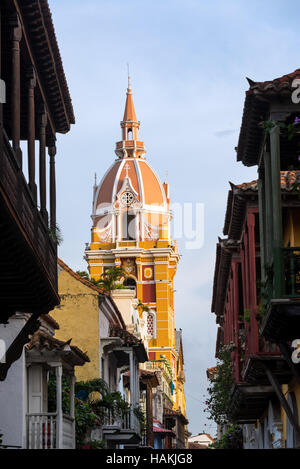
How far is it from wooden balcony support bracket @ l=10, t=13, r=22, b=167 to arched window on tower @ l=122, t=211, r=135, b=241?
88.1 metres

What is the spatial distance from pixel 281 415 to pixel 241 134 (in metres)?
7.30

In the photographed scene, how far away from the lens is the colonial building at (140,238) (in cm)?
9881

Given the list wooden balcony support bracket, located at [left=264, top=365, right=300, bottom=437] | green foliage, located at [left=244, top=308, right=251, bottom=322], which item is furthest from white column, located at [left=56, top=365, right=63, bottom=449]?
wooden balcony support bracket, located at [left=264, top=365, right=300, bottom=437]

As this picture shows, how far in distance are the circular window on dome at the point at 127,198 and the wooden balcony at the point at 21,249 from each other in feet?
285

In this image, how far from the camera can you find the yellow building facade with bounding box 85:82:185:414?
324ft

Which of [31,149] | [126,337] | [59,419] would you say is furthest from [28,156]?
[126,337]

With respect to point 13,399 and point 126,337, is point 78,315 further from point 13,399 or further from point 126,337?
point 13,399

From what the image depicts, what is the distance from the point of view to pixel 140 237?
101 metres

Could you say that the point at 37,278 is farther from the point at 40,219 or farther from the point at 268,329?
the point at 268,329

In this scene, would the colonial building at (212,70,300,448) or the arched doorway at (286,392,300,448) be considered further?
the arched doorway at (286,392,300,448)

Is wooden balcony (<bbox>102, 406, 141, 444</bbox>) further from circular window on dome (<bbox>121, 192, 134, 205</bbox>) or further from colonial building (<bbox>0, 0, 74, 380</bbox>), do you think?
circular window on dome (<bbox>121, 192, 134, 205</bbox>)

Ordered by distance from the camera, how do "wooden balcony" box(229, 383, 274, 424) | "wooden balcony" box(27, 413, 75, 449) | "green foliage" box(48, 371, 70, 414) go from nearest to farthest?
"wooden balcony" box(229, 383, 274, 424) < "wooden balcony" box(27, 413, 75, 449) < "green foliage" box(48, 371, 70, 414)

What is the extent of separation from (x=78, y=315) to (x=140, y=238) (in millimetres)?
67859

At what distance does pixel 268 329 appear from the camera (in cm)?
1490
